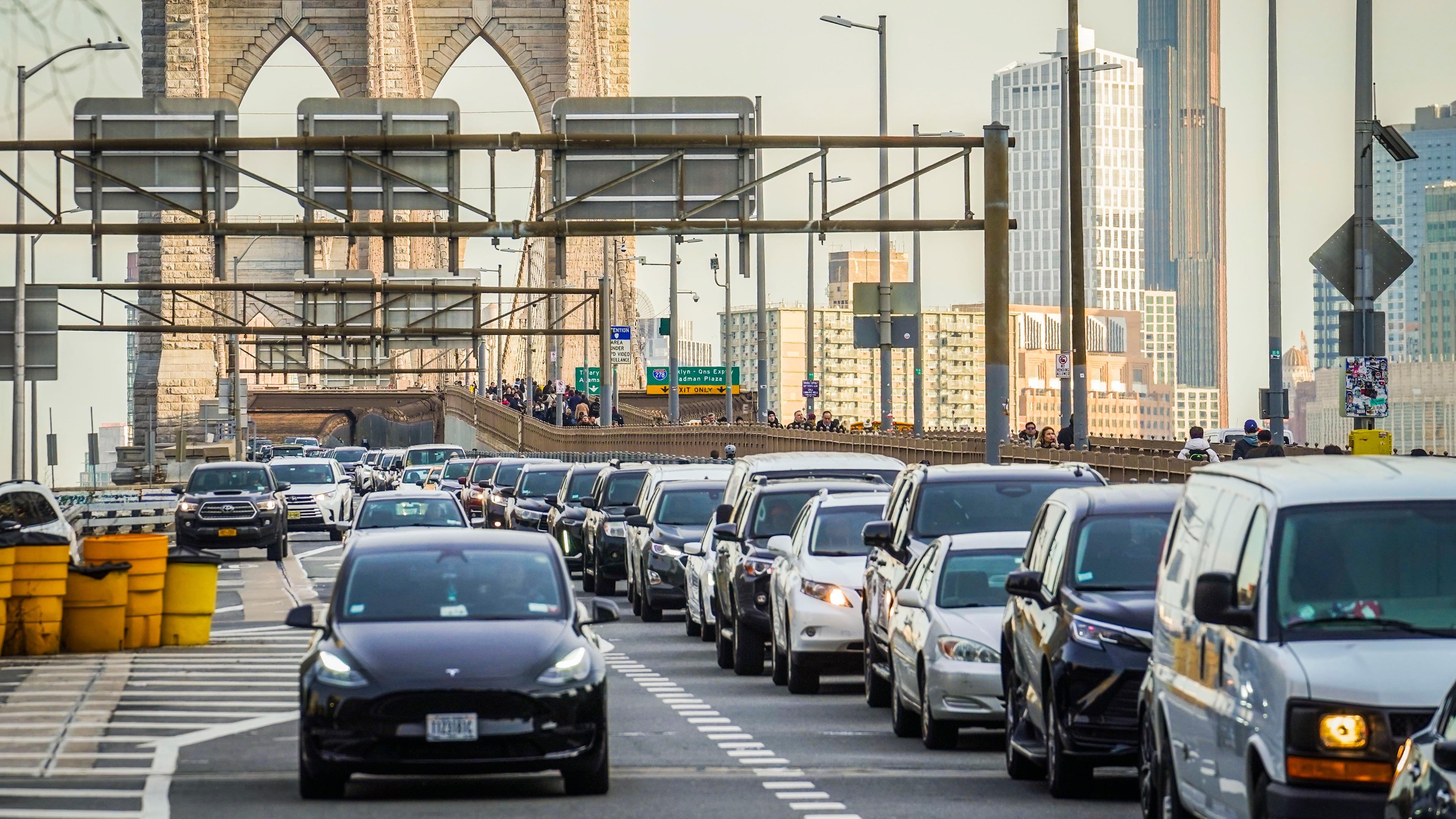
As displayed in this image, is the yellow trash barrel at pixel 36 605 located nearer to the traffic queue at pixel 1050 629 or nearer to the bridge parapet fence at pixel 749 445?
the traffic queue at pixel 1050 629

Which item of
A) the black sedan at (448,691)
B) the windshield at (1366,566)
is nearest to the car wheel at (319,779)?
the black sedan at (448,691)

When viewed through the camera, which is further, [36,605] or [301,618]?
[36,605]

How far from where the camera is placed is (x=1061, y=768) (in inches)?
493

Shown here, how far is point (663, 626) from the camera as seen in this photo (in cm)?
2805

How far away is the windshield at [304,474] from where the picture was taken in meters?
50.0

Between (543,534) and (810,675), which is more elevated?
(543,534)

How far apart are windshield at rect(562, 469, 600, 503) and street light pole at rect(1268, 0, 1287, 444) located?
34.3ft

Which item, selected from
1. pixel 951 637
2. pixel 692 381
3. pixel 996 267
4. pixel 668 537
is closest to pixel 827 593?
pixel 951 637

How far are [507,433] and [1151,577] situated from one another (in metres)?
87.0

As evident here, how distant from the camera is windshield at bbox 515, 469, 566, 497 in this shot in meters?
43.2

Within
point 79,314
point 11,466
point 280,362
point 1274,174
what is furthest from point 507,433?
point 1274,174

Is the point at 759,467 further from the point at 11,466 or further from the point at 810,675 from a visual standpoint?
the point at 11,466

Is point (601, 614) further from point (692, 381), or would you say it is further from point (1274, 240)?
point (692, 381)

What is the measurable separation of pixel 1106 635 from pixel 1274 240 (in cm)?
3106
